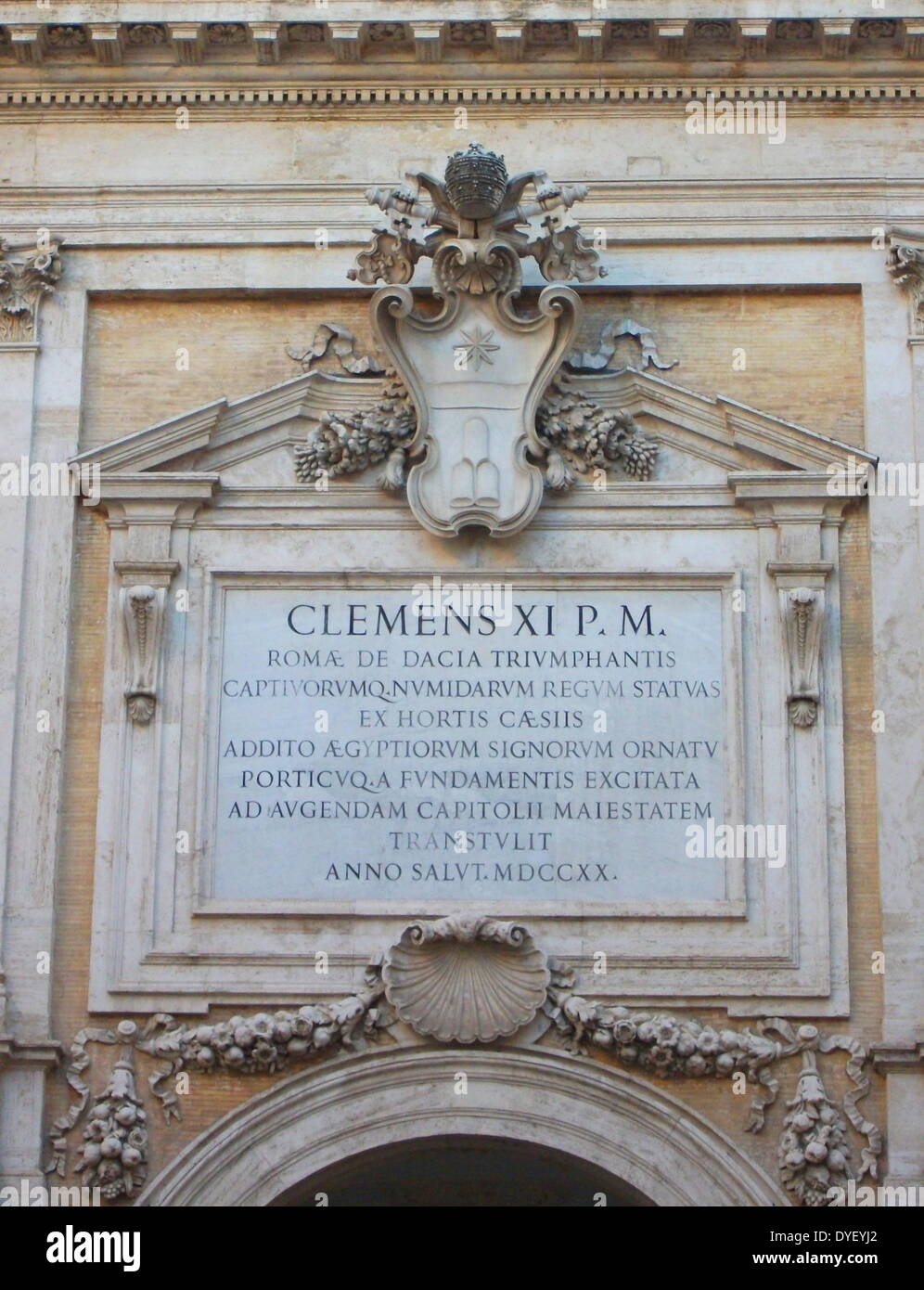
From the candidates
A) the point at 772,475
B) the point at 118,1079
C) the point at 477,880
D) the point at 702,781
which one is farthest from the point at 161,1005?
the point at 772,475

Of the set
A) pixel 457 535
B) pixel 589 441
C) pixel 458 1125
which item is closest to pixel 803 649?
pixel 589 441

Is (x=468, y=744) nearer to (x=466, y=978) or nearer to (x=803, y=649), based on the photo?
(x=466, y=978)

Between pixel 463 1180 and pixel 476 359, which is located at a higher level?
pixel 476 359

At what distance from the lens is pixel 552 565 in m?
→ 15.4

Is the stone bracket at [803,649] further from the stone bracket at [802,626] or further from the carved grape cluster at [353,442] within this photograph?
the carved grape cluster at [353,442]

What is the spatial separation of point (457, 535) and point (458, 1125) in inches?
124

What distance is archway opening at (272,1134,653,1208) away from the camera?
14.5m

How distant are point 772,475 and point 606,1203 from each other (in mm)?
3946

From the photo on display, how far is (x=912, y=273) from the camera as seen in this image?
52.3ft

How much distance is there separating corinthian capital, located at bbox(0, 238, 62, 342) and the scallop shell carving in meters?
4.12

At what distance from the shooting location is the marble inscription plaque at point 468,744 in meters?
14.9

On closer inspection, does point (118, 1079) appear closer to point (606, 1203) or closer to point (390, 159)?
point (606, 1203)

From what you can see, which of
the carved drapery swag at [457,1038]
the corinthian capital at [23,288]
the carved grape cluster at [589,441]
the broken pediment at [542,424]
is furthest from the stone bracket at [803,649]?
the corinthian capital at [23,288]

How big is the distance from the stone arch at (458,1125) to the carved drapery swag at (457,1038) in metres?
0.12
